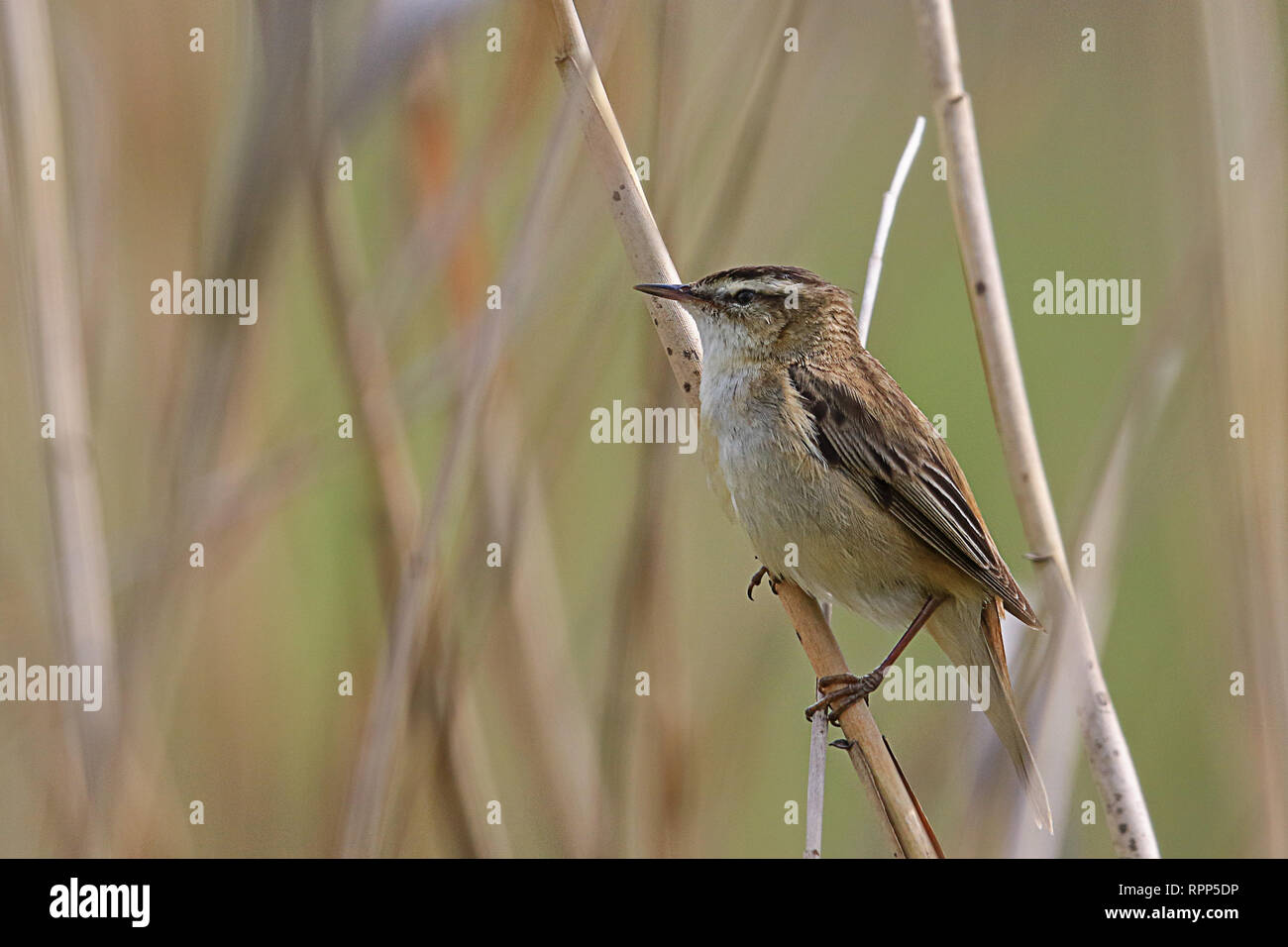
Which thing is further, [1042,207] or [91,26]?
[1042,207]

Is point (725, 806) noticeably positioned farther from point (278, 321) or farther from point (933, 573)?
point (278, 321)

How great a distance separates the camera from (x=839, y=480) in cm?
304

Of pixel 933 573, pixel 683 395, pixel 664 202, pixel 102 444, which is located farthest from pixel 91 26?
pixel 933 573

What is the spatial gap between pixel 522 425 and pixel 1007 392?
139 centimetres

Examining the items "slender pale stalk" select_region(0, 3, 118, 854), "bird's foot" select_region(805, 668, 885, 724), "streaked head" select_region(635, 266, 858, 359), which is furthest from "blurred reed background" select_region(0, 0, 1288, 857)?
"bird's foot" select_region(805, 668, 885, 724)

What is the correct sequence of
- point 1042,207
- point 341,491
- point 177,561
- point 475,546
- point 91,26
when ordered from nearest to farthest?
point 177,561 < point 475,546 < point 91,26 < point 341,491 < point 1042,207

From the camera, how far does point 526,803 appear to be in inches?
132

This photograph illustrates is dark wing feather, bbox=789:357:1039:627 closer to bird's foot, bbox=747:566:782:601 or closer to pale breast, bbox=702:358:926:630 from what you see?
pale breast, bbox=702:358:926:630

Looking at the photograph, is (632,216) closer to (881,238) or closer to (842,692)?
(881,238)

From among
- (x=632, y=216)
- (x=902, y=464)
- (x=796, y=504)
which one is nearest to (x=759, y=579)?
(x=796, y=504)

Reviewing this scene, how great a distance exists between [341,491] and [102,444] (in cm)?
70

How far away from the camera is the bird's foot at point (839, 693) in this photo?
2666 mm

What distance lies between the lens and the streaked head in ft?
9.93
